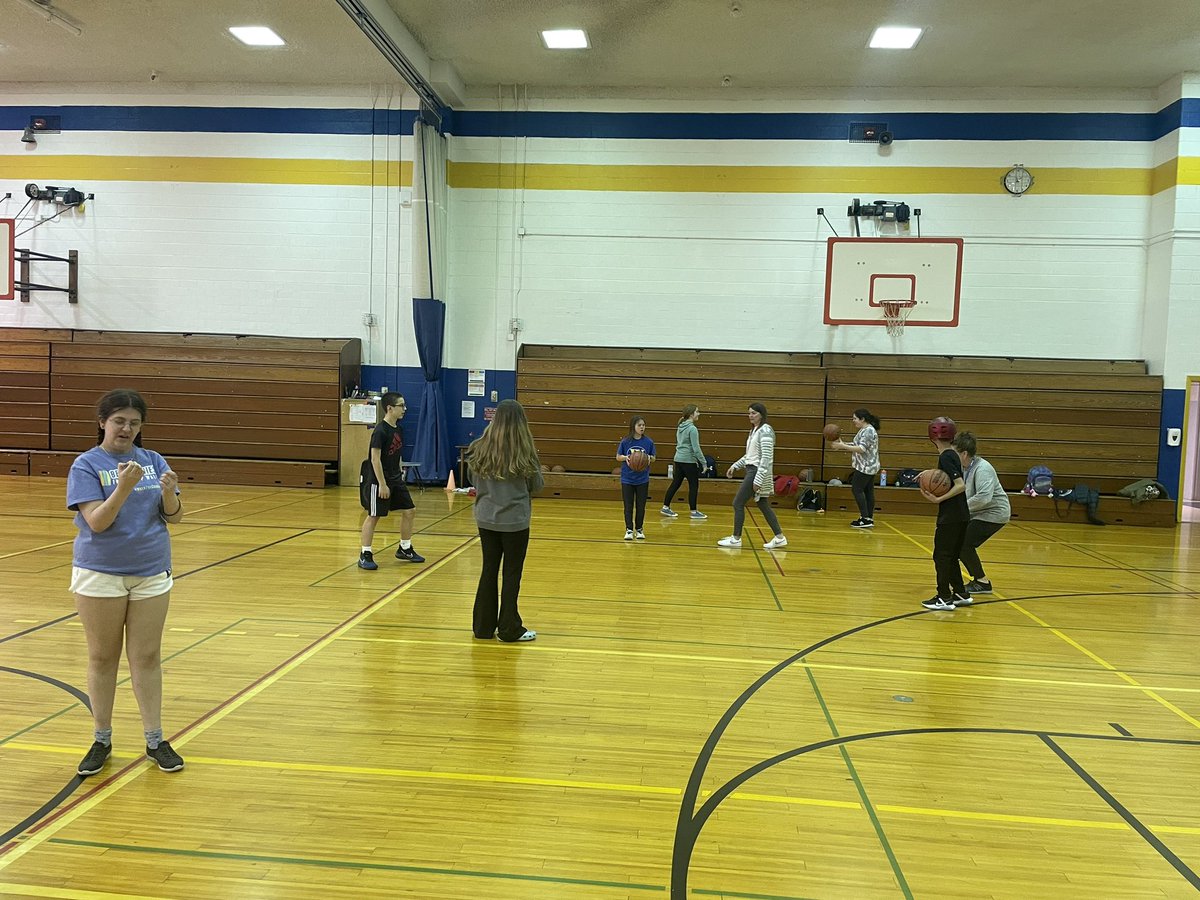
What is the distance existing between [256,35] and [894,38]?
9.84m

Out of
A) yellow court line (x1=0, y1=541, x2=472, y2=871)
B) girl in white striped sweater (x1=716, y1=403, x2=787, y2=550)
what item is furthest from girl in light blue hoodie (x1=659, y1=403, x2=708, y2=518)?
yellow court line (x1=0, y1=541, x2=472, y2=871)

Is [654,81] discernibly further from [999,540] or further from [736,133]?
[999,540]

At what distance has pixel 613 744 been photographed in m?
3.94

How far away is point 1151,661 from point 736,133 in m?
11.2

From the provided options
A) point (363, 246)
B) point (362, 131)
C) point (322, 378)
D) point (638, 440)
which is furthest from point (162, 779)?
point (362, 131)

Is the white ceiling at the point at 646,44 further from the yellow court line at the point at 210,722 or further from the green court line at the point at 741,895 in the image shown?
the green court line at the point at 741,895

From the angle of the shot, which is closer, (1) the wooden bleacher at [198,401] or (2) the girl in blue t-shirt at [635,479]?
(2) the girl in blue t-shirt at [635,479]

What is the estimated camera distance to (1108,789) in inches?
142

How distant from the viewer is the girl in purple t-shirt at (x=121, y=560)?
3209mm

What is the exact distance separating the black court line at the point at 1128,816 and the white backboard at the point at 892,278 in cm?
1002

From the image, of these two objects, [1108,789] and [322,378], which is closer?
[1108,789]

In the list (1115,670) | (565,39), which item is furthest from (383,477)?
(565,39)

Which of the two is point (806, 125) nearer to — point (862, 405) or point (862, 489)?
point (862, 405)

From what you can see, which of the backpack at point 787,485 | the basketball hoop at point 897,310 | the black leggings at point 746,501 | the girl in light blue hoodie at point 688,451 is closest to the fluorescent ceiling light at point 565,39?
the girl in light blue hoodie at point 688,451
